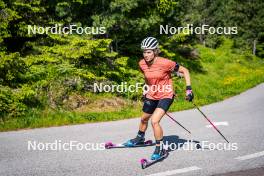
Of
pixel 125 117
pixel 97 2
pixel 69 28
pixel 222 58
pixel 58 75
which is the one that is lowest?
pixel 222 58

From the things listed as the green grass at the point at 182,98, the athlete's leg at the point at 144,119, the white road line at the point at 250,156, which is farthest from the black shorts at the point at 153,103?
the green grass at the point at 182,98

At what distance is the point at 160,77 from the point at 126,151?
176cm

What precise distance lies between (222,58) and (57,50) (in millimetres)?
26046

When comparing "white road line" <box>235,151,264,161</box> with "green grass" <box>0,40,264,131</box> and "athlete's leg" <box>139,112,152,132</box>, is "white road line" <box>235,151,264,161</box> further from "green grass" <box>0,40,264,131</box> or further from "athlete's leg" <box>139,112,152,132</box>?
"green grass" <box>0,40,264,131</box>

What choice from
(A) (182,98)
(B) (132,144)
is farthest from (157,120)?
(A) (182,98)

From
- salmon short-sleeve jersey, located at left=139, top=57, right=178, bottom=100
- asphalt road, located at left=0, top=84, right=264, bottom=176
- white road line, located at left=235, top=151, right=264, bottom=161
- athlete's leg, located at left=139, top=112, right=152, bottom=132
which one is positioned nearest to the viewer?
asphalt road, located at left=0, top=84, right=264, bottom=176

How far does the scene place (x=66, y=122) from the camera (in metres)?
10.7

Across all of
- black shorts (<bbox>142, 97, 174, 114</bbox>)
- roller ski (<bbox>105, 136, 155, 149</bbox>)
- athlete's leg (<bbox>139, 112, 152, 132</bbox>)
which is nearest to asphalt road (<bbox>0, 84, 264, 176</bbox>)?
roller ski (<bbox>105, 136, 155, 149</bbox>)

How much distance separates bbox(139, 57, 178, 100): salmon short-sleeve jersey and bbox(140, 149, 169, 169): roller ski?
3.65ft

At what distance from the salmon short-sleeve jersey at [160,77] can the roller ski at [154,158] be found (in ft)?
3.65

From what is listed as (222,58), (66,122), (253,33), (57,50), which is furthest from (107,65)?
(253,33)

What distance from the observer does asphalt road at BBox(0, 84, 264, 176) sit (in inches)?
241

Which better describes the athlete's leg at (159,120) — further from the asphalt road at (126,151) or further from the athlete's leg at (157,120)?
the asphalt road at (126,151)

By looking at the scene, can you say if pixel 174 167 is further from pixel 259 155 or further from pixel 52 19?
pixel 52 19
